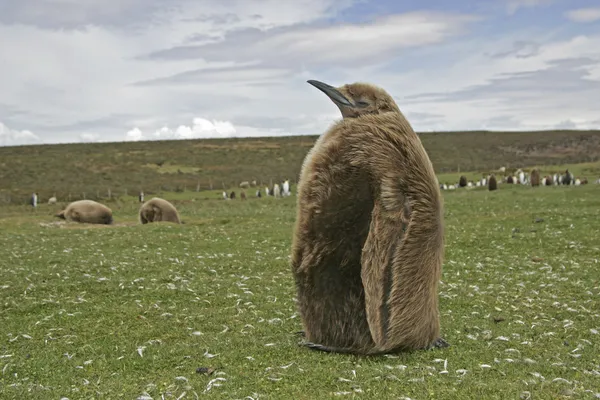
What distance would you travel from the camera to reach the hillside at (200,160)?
7988 centimetres

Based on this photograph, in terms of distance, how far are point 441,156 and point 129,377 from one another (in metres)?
115

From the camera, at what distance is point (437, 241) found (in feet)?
22.9

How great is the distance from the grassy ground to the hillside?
49.6 m

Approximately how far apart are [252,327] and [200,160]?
104645 mm

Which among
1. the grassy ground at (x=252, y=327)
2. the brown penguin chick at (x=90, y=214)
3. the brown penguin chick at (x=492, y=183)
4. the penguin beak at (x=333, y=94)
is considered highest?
the penguin beak at (x=333, y=94)

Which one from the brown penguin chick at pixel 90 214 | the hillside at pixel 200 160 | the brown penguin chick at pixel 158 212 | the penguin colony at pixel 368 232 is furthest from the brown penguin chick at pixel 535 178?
the penguin colony at pixel 368 232

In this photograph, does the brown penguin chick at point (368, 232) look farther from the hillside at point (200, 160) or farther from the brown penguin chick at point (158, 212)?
the hillside at point (200, 160)

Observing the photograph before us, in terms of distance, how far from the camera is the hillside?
79.9 meters

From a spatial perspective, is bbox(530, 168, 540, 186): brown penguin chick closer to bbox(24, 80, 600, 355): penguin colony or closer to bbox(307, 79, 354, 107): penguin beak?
bbox(24, 80, 600, 355): penguin colony

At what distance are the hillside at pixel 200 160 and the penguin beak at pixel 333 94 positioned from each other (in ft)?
187

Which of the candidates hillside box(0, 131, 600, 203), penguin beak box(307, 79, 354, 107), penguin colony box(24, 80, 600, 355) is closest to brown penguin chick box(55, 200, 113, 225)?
penguin colony box(24, 80, 600, 355)

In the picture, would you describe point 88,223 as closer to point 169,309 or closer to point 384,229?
point 169,309

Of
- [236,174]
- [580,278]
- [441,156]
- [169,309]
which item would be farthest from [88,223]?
[441,156]

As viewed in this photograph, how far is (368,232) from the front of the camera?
A: 687cm
